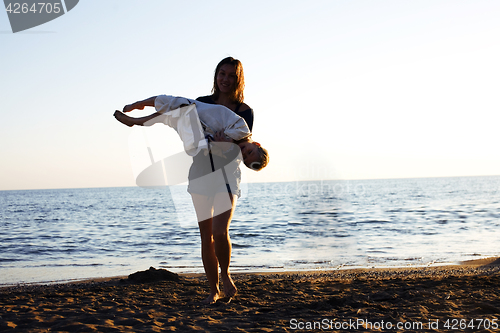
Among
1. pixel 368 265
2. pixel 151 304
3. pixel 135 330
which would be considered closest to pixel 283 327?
pixel 135 330

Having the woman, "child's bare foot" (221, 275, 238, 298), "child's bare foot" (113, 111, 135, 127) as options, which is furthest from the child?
"child's bare foot" (221, 275, 238, 298)

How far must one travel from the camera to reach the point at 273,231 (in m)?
12.2

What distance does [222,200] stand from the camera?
3.08 metres

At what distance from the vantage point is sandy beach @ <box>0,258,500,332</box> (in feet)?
8.48

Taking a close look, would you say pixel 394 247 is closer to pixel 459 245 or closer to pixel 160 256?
pixel 459 245

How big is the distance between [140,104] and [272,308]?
6.04 ft

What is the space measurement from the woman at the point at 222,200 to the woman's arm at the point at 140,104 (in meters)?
0.42

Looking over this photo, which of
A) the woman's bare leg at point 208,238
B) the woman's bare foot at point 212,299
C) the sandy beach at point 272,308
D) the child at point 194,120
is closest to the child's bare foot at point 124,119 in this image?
the child at point 194,120

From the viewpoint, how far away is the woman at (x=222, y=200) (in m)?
3.08

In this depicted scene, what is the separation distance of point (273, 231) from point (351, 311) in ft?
30.5

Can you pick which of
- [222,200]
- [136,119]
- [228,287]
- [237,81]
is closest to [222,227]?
[222,200]

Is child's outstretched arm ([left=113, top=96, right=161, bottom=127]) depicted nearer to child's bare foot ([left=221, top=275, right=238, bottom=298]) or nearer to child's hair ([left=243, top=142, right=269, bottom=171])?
child's hair ([left=243, top=142, right=269, bottom=171])

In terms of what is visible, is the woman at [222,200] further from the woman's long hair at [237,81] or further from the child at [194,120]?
the child at [194,120]

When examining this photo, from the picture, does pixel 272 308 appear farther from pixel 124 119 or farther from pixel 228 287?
pixel 124 119
